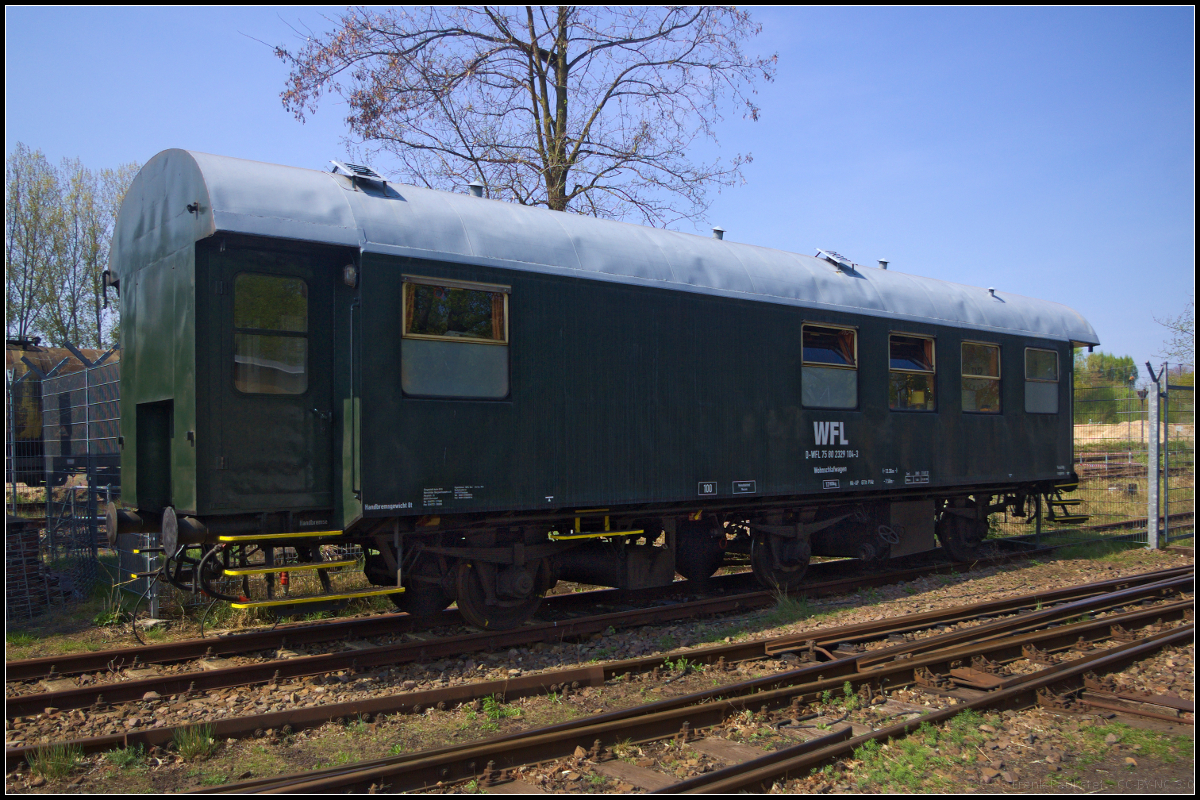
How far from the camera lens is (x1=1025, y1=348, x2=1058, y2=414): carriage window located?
1264 centimetres

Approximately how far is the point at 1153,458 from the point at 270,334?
13.9 meters

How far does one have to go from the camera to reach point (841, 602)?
30.8 feet

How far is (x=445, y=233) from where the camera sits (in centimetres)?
711

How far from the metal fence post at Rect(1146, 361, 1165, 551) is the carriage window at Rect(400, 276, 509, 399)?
11.7 m

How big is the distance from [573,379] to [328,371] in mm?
2202

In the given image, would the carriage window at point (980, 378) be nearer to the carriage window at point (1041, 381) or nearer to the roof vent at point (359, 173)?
the carriage window at point (1041, 381)

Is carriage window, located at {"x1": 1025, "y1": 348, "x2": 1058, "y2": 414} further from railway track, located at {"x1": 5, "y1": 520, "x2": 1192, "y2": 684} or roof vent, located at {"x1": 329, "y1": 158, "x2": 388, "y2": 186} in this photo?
roof vent, located at {"x1": 329, "y1": 158, "x2": 388, "y2": 186}

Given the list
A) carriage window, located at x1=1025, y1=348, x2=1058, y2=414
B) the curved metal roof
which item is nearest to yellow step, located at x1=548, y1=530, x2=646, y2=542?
the curved metal roof

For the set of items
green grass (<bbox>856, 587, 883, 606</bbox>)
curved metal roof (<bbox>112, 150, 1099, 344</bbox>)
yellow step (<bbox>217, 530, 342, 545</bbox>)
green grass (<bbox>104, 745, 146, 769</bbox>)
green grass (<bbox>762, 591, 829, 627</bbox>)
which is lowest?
green grass (<bbox>856, 587, 883, 606</bbox>)

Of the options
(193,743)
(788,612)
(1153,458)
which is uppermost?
(1153,458)

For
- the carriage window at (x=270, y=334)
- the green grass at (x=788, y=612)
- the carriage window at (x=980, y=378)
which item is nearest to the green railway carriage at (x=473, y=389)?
the carriage window at (x=270, y=334)

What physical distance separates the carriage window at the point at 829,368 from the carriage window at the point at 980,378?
243cm

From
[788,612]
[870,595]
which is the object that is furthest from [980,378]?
[788,612]

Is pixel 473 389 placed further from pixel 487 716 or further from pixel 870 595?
pixel 870 595
